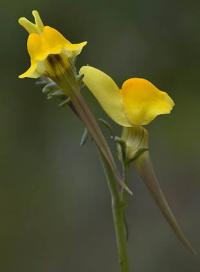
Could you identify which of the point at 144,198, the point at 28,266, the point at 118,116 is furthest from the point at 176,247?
the point at 118,116

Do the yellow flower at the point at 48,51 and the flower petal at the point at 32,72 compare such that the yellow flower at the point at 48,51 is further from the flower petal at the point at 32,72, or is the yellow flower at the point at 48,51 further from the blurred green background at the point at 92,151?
the blurred green background at the point at 92,151

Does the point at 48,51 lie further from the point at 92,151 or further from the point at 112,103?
the point at 92,151

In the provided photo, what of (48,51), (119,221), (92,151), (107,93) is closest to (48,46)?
(48,51)

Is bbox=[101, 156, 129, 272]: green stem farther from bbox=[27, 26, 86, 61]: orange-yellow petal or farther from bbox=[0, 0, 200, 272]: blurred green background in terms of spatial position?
bbox=[0, 0, 200, 272]: blurred green background

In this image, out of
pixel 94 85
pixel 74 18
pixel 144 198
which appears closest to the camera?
pixel 94 85

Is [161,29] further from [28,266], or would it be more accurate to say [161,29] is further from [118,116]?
[118,116]

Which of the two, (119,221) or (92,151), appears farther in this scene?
(92,151)
